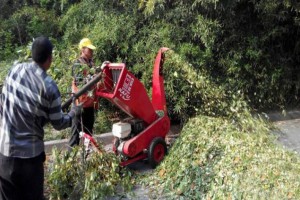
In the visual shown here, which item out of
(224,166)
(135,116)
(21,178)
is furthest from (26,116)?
(135,116)

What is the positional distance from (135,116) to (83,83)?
32.8 inches

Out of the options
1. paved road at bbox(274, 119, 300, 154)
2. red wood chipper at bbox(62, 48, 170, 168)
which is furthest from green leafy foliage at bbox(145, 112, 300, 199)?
paved road at bbox(274, 119, 300, 154)

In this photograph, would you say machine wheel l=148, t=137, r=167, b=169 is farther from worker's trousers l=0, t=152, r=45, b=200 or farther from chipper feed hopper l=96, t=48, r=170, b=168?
worker's trousers l=0, t=152, r=45, b=200

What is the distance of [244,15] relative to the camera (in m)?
8.52

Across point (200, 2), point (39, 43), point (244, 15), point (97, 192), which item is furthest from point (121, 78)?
point (244, 15)

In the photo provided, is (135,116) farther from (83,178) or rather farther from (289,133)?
(289,133)

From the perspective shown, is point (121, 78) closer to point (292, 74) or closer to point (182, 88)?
point (182, 88)

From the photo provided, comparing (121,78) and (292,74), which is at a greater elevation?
(121,78)

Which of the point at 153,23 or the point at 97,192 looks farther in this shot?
the point at 153,23

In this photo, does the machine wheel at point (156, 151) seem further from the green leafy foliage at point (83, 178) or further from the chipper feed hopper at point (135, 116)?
the green leafy foliage at point (83, 178)

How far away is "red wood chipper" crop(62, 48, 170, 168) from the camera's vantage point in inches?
224

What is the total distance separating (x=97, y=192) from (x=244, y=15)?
16.1 feet

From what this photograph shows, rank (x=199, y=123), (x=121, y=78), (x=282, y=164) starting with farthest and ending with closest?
(x=199, y=123) < (x=121, y=78) < (x=282, y=164)

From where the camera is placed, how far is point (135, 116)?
20.0ft
